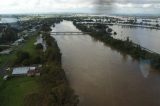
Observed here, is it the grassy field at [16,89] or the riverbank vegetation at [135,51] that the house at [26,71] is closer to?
the grassy field at [16,89]

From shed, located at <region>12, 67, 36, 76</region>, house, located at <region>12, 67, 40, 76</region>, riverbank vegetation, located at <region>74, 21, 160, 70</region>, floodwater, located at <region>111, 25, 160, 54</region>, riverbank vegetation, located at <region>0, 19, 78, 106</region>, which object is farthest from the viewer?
floodwater, located at <region>111, 25, 160, 54</region>

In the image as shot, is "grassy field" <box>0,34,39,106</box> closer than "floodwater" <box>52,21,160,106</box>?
Yes

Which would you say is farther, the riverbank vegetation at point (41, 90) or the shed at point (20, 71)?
the shed at point (20, 71)

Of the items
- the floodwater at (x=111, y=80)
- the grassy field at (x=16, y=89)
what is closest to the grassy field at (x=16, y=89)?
the grassy field at (x=16, y=89)

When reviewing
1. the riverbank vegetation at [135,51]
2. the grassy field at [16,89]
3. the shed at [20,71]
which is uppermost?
the riverbank vegetation at [135,51]

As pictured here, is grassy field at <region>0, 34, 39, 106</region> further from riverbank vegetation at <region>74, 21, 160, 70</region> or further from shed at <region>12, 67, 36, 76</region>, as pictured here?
riverbank vegetation at <region>74, 21, 160, 70</region>

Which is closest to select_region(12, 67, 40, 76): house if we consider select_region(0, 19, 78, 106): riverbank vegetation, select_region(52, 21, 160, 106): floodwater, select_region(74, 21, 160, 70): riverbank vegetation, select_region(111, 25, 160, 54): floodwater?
select_region(0, 19, 78, 106): riverbank vegetation

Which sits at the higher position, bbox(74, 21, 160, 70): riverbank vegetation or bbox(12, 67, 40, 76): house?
bbox(74, 21, 160, 70): riverbank vegetation
